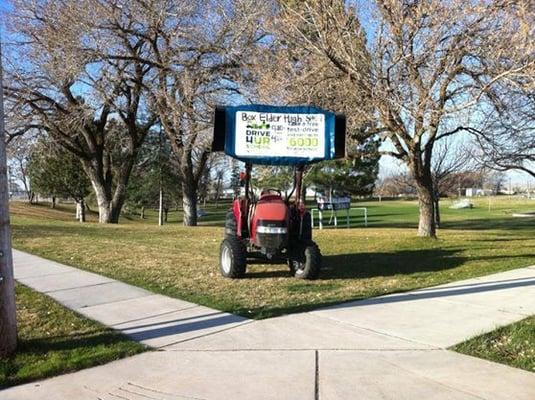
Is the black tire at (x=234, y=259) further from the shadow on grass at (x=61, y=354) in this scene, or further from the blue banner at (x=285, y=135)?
the shadow on grass at (x=61, y=354)

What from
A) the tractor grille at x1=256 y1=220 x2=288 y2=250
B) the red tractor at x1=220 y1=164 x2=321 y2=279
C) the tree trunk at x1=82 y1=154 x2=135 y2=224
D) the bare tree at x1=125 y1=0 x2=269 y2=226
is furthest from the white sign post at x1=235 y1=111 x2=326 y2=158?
the tree trunk at x1=82 y1=154 x2=135 y2=224

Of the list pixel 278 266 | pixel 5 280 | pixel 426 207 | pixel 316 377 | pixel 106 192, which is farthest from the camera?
pixel 106 192

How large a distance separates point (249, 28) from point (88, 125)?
38.2 feet

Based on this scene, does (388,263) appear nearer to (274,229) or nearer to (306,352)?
(274,229)

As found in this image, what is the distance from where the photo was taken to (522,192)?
112m

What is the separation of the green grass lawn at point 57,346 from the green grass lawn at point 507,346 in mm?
3159

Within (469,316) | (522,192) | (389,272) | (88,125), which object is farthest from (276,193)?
(522,192)

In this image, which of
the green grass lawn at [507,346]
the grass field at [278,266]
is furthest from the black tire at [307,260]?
the green grass lawn at [507,346]

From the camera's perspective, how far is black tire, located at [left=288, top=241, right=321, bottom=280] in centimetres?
900

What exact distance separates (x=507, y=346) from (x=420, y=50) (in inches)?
332

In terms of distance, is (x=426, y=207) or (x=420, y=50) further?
(x=426, y=207)

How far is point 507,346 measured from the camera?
5543 millimetres

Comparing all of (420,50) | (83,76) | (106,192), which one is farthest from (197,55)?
(420,50)

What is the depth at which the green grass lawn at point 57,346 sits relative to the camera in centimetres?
489
